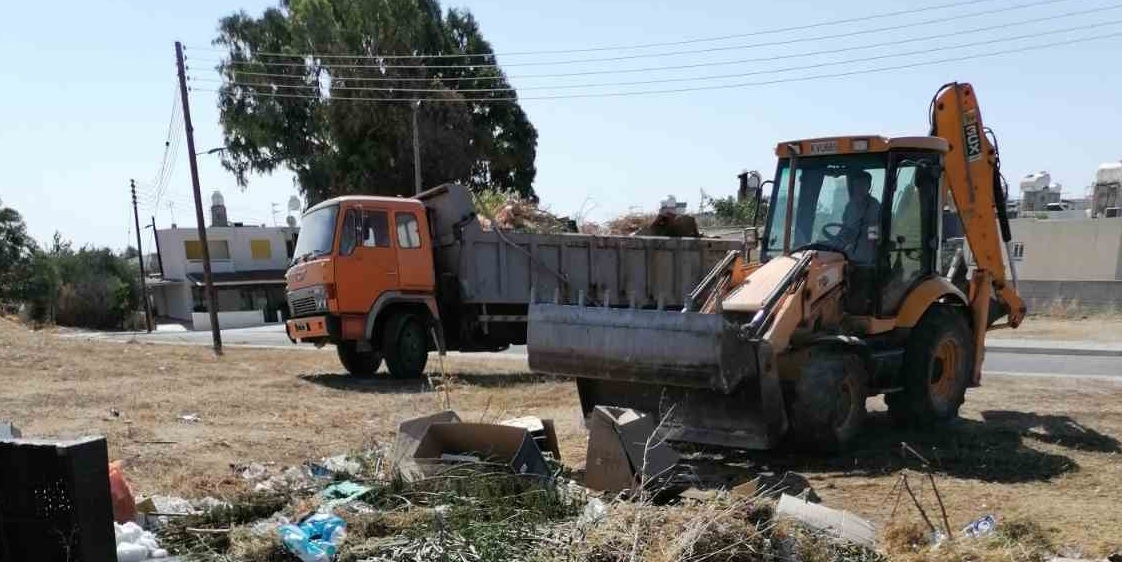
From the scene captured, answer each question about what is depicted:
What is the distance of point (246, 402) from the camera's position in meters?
10.8

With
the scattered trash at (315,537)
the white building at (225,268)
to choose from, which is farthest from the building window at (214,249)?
the scattered trash at (315,537)

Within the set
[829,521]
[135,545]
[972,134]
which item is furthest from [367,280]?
[829,521]

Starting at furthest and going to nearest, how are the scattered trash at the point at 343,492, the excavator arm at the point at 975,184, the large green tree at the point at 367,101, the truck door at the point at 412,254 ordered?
the large green tree at the point at 367,101 < the truck door at the point at 412,254 < the excavator arm at the point at 975,184 < the scattered trash at the point at 343,492

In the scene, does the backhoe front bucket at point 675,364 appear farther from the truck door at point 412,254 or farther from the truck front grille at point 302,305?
the truck front grille at point 302,305

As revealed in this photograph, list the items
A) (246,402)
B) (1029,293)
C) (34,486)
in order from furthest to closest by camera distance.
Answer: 1. (1029,293)
2. (246,402)
3. (34,486)

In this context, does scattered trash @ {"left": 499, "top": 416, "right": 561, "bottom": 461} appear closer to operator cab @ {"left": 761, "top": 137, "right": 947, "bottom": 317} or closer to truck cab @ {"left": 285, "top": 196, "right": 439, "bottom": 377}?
operator cab @ {"left": 761, "top": 137, "right": 947, "bottom": 317}

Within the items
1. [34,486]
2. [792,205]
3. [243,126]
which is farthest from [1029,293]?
[243,126]

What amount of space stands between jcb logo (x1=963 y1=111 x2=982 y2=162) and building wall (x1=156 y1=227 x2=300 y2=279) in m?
46.2

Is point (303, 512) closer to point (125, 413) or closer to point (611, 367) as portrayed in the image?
point (611, 367)

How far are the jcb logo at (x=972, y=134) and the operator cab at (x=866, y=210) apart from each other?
751mm

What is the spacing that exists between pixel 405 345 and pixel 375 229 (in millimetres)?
1748

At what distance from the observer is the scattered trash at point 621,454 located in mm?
5930

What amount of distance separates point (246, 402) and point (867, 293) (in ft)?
23.1

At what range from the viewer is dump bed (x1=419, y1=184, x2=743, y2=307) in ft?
44.9
